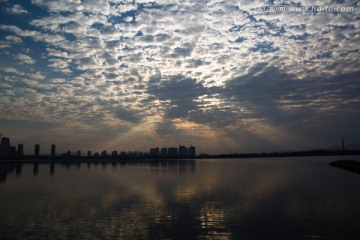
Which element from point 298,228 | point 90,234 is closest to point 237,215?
point 298,228

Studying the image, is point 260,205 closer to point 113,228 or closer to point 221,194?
point 221,194

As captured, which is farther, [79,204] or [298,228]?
[79,204]

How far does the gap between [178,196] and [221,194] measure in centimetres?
500

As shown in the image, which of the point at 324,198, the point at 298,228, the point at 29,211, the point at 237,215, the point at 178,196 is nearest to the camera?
the point at 298,228

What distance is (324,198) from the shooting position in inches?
1185

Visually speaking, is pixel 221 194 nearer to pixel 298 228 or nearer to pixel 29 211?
pixel 298 228

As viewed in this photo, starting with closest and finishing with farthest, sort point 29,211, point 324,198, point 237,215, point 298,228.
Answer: point 298,228
point 237,215
point 29,211
point 324,198

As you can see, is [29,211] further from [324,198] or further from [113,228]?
[324,198]

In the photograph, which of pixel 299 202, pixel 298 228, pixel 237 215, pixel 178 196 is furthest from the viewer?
pixel 178 196

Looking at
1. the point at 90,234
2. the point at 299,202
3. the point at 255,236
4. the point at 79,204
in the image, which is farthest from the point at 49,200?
the point at 299,202

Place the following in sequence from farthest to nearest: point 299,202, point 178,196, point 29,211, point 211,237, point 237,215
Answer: point 178,196 < point 299,202 < point 29,211 < point 237,215 < point 211,237

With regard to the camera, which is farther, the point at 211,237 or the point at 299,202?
the point at 299,202

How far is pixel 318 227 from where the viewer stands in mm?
18938

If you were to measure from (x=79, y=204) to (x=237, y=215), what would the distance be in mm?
15515
